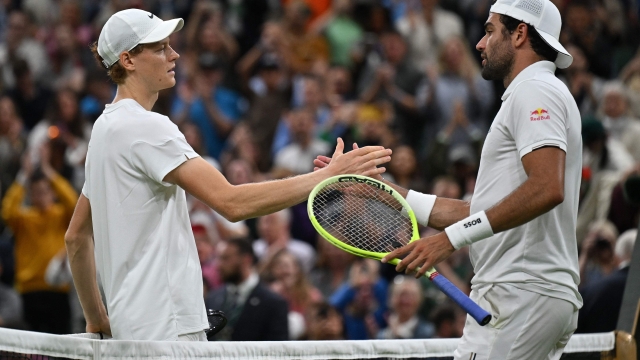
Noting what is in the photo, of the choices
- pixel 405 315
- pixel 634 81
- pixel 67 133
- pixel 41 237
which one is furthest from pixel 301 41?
pixel 405 315

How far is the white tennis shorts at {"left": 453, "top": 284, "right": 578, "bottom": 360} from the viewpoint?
14.2ft

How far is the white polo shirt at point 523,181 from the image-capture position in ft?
14.0

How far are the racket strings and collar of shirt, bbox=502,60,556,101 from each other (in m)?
0.82

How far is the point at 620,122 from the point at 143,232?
→ 26.7ft

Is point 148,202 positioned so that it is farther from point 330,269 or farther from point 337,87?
point 337,87

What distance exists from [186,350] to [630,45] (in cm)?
1057

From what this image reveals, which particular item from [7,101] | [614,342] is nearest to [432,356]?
[614,342]

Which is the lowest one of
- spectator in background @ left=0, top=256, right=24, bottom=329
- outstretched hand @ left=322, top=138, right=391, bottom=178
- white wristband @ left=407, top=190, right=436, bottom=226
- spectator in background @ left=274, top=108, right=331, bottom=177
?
spectator in background @ left=274, top=108, right=331, bottom=177

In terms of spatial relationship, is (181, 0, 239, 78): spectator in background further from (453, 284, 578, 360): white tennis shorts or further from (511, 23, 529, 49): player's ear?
(453, 284, 578, 360): white tennis shorts

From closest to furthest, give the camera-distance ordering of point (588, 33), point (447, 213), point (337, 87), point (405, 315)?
point (447, 213)
point (405, 315)
point (337, 87)
point (588, 33)

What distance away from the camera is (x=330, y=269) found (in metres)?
10.1

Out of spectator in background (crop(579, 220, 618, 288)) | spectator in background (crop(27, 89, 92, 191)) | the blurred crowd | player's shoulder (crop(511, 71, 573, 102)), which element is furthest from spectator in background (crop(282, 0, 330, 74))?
player's shoulder (crop(511, 71, 573, 102))

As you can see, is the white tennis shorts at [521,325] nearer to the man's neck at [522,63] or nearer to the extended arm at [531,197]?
the extended arm at [531,197]

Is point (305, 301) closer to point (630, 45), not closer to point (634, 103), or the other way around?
point (634, 103)
